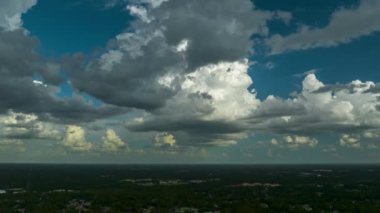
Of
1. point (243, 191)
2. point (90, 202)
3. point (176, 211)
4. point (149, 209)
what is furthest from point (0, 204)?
point (243, 191)

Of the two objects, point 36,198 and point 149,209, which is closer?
point 149,209

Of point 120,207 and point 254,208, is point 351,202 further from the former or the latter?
point 120,207

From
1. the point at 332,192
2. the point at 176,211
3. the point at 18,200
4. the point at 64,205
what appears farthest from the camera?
the point at 332,192

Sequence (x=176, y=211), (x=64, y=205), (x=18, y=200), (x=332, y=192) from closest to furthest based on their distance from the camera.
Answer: (x=176, y=211) → (x=64, y=205) → (x=18, y=200) → (x=332, y=192)

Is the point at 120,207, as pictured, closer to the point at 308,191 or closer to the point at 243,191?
the point at 243,191

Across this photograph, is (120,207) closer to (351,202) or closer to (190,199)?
(190,199)

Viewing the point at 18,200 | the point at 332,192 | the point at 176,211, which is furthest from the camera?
the point at 332,192

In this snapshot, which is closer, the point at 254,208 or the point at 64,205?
the point at 254,208

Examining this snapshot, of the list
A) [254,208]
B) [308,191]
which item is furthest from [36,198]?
[308,191]
